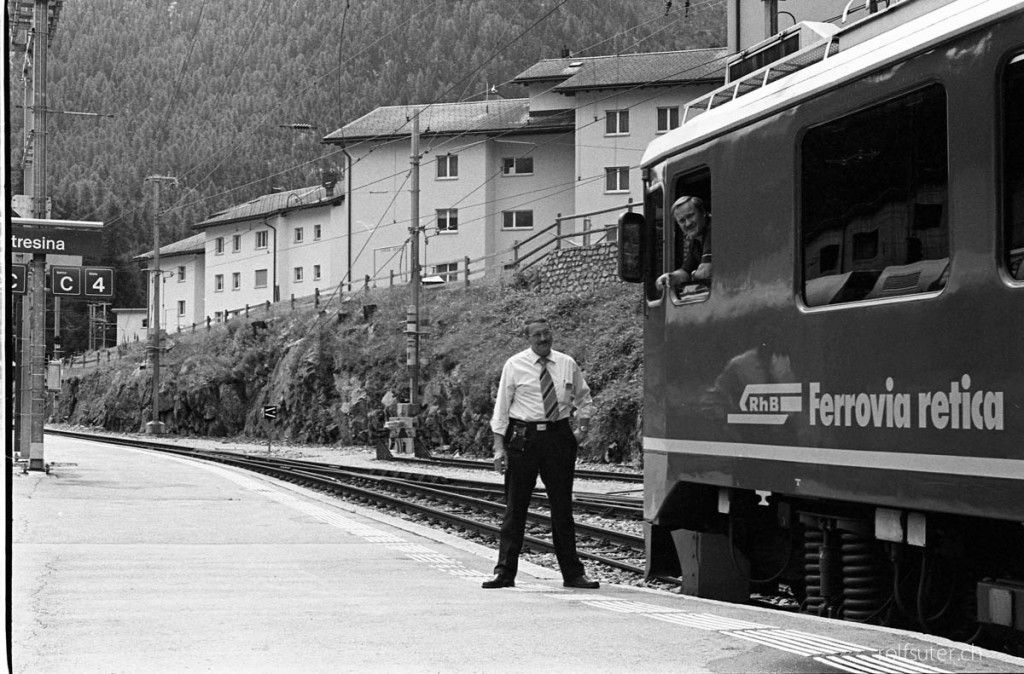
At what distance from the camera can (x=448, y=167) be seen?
61.0 meters

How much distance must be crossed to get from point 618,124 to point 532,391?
1861 inches

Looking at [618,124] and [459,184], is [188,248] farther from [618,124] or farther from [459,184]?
[618,124]

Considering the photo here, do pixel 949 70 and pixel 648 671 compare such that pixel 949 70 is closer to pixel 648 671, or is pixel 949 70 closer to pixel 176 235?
pixel 648 671

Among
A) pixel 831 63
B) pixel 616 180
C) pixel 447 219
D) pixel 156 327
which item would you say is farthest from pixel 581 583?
pixel 447 219

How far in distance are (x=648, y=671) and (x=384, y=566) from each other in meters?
4.86

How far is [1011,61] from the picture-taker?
16.7ft

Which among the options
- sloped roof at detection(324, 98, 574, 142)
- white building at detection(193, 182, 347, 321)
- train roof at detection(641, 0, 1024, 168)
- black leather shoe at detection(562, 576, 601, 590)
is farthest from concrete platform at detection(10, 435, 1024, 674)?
white building at detection(193, 182, 347, 321)

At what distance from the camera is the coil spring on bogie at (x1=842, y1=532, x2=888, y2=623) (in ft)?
21.6

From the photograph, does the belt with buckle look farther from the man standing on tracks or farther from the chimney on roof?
the chimney on roof

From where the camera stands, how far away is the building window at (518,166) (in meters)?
59.3

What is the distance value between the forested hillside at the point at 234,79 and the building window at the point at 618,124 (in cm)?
2774

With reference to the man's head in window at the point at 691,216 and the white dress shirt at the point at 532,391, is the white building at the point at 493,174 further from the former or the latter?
the man's head in window at the point at 691,216

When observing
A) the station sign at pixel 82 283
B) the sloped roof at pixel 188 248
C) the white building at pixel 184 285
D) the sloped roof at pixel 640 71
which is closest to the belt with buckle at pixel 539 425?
the station sign at pixel 82 283

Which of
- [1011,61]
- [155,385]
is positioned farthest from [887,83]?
[155,385]
